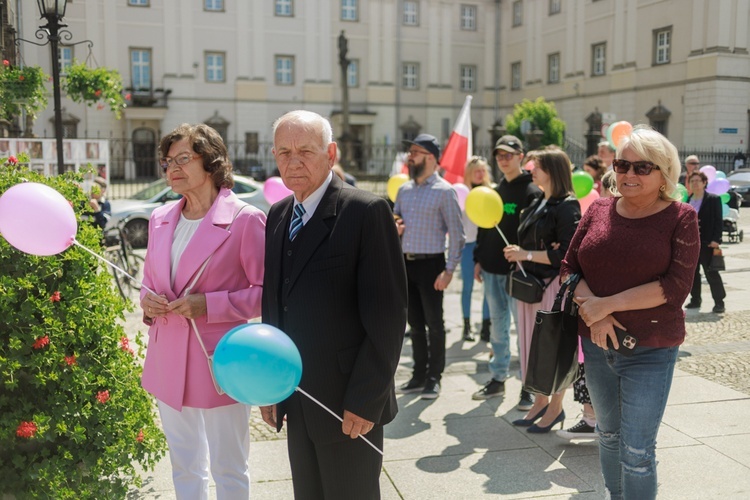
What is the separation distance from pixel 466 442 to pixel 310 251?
2.65 metres

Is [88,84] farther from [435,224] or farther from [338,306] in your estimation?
[338,306]

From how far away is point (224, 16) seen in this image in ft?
129

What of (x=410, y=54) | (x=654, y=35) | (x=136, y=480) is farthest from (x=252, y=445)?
(x=410, y=54)

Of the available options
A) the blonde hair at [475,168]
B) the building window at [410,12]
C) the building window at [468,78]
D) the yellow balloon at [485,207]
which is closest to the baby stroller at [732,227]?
the blonde hair at [475,168]

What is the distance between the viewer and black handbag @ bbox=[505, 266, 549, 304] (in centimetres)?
492

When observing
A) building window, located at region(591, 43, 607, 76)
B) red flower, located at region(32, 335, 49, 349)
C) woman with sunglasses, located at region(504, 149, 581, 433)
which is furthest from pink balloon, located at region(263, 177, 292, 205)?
building window, located at region(591, 43, 607, 76)

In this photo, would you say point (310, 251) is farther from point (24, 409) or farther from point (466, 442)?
point (466, 442)

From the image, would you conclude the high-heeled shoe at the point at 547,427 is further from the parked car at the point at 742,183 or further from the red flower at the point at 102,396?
the parked car at the point at 742,183

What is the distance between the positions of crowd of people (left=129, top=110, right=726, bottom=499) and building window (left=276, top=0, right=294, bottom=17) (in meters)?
39.6

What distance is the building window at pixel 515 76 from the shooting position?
4496cm

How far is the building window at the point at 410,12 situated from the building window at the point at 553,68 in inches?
340

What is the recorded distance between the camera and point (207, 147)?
10.4 feet

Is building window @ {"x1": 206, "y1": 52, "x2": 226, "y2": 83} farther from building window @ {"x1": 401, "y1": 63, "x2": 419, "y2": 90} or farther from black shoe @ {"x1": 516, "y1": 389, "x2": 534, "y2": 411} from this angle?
black shoe @ {"x1": 516, "y1": 389, "x2": 534, "y2": 411}

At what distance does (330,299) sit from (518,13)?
148 feet
